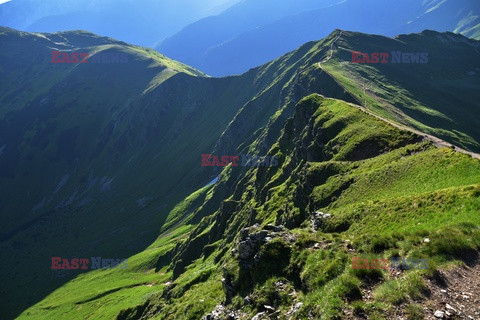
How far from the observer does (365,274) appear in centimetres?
2453

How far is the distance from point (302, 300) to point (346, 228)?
14036 millimetres

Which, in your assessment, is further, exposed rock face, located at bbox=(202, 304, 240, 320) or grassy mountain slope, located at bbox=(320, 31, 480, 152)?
grassy mountain slope, located at bbox=(320, 31, 480, 152)

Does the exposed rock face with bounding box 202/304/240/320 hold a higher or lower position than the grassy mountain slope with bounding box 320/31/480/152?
lower

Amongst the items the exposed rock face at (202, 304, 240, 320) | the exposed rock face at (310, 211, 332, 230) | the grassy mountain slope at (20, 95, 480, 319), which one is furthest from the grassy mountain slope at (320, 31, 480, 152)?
the exposed rock face at (202, 304, 240, 320)

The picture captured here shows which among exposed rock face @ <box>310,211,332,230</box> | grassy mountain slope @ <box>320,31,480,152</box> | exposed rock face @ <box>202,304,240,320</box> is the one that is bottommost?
exposed rock face @ <box>202,304,240,320</box>

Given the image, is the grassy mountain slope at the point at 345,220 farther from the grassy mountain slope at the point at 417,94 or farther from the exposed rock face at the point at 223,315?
the grassy mountain slope at the point at 417,94

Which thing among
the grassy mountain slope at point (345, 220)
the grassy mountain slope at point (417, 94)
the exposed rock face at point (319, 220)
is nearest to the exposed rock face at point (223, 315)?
the grassy mountain slope at point (345, 220)

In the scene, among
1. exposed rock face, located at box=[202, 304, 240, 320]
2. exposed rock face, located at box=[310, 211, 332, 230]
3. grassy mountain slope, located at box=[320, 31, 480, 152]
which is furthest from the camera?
grassy mountain slope, located at box=[320, 31, 480, 152]

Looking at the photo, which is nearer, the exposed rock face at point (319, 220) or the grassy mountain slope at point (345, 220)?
the grassy mountain slope at point (345, 220)

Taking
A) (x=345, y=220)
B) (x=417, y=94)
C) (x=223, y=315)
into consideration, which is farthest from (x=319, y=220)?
(x=417, y=94)

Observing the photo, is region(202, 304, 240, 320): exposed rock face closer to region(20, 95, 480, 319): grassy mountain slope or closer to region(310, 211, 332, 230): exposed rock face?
region(20, 95, 480, 319): grassy mountain slope

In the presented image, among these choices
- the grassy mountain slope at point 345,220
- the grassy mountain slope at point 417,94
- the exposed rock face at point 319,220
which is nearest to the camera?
the grassy mountain slope at point 345,220

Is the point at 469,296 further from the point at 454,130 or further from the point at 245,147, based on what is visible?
the point at 245,147

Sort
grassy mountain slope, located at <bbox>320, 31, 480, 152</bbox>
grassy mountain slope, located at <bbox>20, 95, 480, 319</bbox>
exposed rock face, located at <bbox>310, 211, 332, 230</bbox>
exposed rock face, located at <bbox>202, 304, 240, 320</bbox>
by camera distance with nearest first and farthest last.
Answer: grassy mountain slope, located at <bbox>20, 95, 480, 319</bbox>
exposed rock face, located at <bbox>202, 304, 240, 320</bbox>
exposed rock face, located at <bbox>310, 211, 332, 230</bbox>
grassy mountain slope, located at <bbox>320, 31, 480, 152</bbox>
